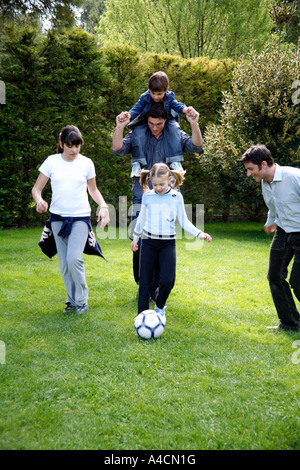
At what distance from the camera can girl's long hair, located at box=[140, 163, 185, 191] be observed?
4258 millimetres

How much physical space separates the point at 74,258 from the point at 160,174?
129 cm

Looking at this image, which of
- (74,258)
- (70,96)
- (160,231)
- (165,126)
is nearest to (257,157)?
(160,231)

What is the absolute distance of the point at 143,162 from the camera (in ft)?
16.3

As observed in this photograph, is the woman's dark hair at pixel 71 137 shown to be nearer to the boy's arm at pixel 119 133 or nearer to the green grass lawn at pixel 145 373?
the boy's arm at pixel 119 133

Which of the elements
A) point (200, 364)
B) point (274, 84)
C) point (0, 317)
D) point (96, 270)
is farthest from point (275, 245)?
point (274, 84)

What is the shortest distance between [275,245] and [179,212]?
1.03m

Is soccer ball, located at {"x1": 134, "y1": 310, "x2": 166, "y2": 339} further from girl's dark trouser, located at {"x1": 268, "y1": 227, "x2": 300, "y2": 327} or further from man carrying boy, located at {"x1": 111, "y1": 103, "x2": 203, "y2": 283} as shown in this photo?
man carrying boy, located at {"x1": 111, "y1": 103, "x2": 203, "y2": 283}

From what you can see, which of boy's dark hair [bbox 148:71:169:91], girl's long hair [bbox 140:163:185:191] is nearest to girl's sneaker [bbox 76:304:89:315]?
girl's long hair [bbox 140:163:185:191]

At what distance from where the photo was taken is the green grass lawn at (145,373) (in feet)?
8.39

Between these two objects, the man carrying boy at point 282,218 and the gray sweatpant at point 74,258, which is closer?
the man carrying boy at point 282,218

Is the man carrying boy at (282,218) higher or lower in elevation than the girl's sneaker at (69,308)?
higher

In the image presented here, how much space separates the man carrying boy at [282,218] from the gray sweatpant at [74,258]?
1871 mm

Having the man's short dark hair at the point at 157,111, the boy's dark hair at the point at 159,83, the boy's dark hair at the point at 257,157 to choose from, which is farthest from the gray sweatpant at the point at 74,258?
the boy's dark hair at the point at 257,157

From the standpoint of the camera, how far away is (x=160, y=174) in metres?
4.24
